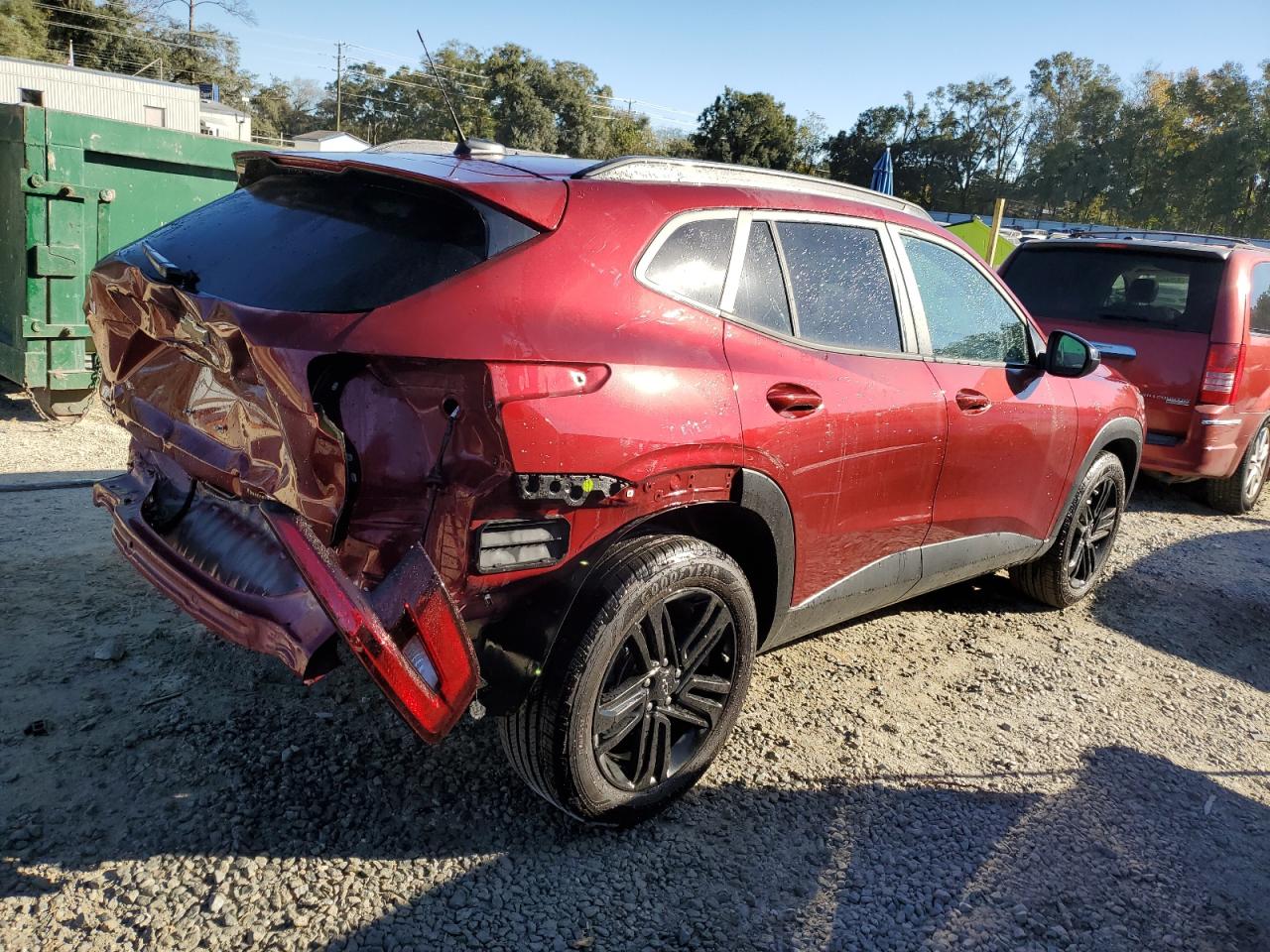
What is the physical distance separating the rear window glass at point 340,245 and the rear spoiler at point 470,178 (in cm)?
3

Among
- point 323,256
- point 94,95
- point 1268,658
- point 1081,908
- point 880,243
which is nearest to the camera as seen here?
point 323,256

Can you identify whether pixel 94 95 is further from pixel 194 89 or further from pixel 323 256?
pixel 323 256

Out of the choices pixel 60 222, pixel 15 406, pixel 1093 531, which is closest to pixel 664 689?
pixel 1093 531

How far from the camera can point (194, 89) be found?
39625 millimetres

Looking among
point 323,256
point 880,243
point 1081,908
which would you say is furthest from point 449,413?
point 1081,908

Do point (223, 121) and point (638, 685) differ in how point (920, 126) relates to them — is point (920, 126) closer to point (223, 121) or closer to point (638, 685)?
point (223, 121)

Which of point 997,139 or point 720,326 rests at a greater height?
point 997,139

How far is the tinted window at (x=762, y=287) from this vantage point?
2955 mm

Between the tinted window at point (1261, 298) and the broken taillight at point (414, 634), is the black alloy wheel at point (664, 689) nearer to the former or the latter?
the broken taillight at point (414, 634)

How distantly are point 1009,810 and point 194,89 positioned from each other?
1756 inches

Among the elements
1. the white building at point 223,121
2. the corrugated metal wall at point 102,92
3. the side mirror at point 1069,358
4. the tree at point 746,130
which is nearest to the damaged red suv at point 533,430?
the side mirror at point 1069,358

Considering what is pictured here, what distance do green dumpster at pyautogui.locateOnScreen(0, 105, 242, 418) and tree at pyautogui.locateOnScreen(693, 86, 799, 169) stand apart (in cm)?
4509

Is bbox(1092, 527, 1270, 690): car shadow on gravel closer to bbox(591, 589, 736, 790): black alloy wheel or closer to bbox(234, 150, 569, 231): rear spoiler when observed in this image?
bbox(591, 589, 736, 790): black alloy wheel

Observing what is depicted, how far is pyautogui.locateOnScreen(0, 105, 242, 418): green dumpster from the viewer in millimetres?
6379
